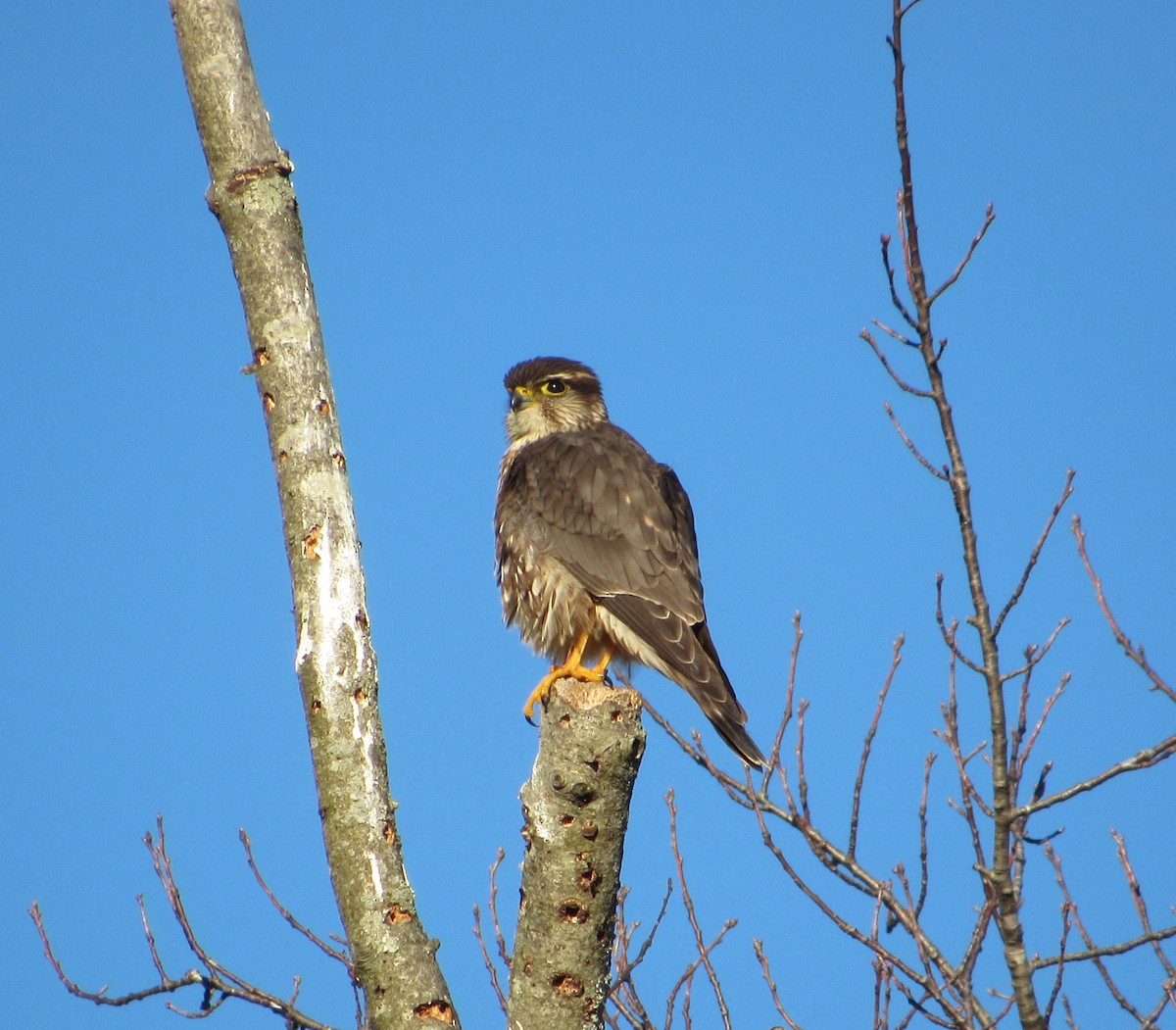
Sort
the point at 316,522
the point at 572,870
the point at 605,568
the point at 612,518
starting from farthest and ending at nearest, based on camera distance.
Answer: the point at 612,518, the point at 605,568, the point at 572,870, the point at 316,522

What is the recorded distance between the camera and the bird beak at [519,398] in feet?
19.2

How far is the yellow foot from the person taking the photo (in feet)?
14.1

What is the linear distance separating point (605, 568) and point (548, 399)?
1.34 m

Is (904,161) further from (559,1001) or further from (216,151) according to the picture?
(559,1001)

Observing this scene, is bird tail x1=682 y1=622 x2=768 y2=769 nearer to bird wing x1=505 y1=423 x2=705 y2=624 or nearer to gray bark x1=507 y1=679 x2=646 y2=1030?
bird wing x1=505 y1=423 x2=705 y2=624

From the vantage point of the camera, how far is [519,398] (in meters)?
5.90

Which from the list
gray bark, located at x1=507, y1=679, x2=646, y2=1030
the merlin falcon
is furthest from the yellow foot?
gray bark, located at x1=507, y1=679, x2=646, y2=1030

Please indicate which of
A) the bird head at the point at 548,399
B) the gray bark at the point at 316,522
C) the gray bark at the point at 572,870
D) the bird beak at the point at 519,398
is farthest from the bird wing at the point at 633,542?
the gray bark at the point at 316,522

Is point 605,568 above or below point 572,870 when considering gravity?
above

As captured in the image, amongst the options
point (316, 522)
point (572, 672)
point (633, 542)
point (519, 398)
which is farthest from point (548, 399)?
point (316, 522)

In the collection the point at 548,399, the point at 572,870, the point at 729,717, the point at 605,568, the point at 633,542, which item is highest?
the point at 548,399

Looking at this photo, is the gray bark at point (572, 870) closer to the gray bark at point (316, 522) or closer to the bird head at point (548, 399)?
the gray bark at point (316, 522)

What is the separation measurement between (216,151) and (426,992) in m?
1.93

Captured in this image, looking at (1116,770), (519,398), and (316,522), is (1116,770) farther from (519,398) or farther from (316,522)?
(519,398)
